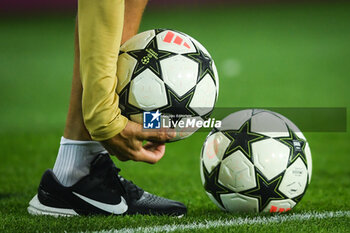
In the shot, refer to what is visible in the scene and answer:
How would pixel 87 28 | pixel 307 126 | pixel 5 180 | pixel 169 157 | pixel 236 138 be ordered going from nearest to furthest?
1. pixel 87 28
2. pixel 236 138
3. pixel 5 180
4. pixel 169 157
5. pixel 307 126

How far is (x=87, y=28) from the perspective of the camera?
8.49 feet

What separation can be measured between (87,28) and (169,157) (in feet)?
12.3

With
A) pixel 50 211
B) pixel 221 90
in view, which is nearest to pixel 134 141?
pixel 50 211

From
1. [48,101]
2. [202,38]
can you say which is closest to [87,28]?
[48,101]

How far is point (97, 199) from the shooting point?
3.16 metres

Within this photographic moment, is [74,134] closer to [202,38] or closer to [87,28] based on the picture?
[87,28]

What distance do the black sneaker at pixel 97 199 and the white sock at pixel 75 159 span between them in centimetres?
4

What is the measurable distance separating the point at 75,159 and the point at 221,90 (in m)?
7.64

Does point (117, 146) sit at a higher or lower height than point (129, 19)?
lower

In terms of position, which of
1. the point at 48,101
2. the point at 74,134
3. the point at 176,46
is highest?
the point at 176,46

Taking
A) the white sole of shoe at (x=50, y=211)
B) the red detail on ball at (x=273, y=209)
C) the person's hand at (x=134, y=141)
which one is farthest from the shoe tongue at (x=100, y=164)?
the red detail on ball at (x=273, y=209)
